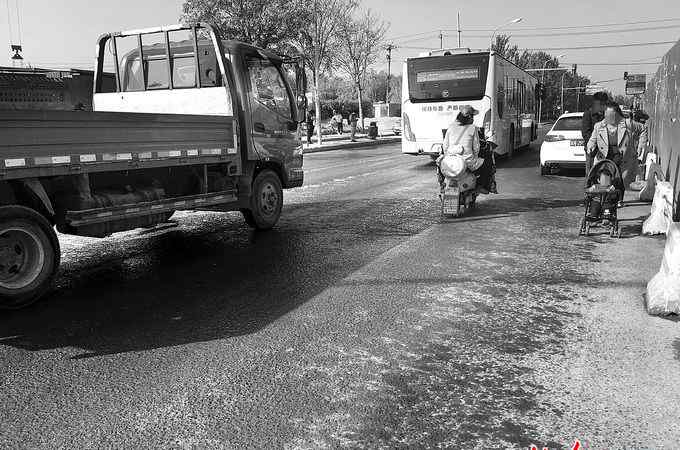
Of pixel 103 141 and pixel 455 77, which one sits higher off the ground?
pixel 455 77

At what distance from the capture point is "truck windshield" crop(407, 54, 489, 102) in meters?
16.7

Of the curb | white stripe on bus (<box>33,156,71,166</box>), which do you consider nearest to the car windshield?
white stripe on bus (<box>33,156,71,166</box>)

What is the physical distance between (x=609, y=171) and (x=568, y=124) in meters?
7.34

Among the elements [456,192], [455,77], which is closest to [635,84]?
[455,77]

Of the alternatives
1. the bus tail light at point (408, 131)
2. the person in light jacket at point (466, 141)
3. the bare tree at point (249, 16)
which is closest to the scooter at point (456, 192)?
the person in light jacket at point (466, 141)

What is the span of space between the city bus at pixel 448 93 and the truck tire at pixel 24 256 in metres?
12.7

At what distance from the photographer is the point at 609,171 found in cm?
795

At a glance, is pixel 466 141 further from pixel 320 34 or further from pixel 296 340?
pixel 320 34

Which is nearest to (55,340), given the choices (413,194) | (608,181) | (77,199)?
(77,199)

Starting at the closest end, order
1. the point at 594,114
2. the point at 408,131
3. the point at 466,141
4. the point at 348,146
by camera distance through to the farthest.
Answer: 1. the point at 466,141
2. the point at 594,114
3. the point at 408,131
4. the point at 348,146

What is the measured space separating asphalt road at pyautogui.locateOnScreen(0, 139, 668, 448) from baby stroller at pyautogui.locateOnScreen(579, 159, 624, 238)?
0.41 metres

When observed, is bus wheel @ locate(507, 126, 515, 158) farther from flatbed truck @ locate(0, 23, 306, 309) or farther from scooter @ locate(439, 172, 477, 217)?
flatbed truck @ locate(0, 23, 306, 309)

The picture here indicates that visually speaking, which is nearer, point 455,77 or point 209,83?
point 209,83

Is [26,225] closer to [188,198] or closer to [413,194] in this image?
[188,198]
